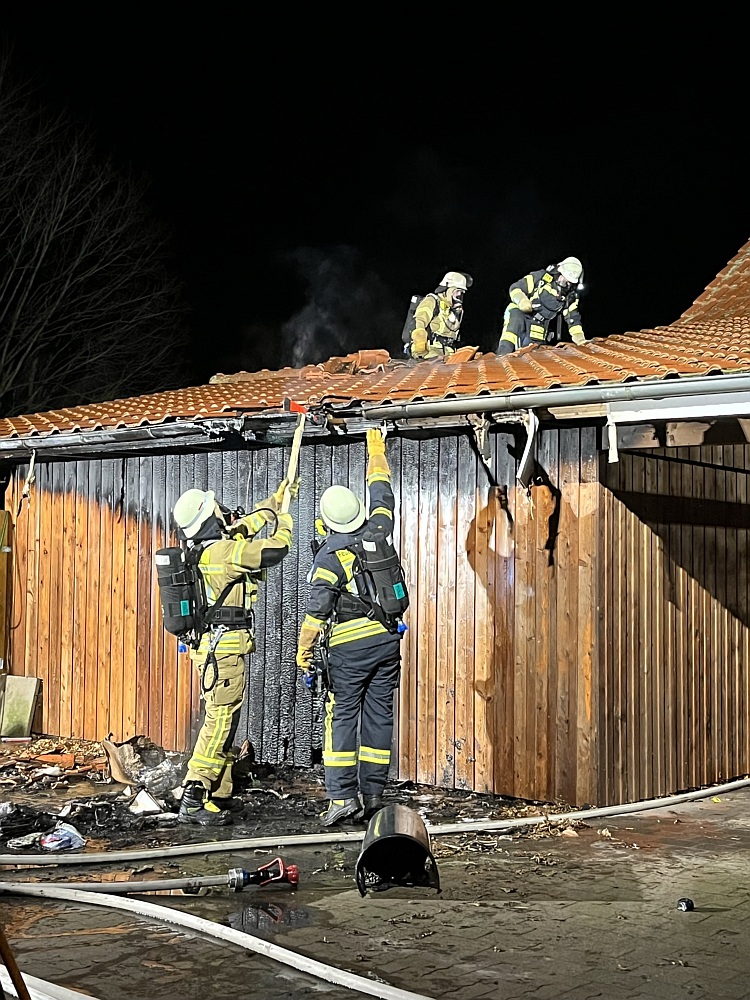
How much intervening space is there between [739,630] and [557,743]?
2512mm

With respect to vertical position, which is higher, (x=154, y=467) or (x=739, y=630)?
(x=154, y=467)

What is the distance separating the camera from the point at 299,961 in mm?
5203

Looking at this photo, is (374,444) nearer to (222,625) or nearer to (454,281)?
(222,625)

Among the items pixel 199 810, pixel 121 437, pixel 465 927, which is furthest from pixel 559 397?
pixel 121 437

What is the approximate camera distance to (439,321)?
1387 cm

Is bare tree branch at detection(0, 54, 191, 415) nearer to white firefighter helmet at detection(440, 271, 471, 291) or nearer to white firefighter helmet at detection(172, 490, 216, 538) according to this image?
white firefighter helmet at detection(440, 271, 471, 291)

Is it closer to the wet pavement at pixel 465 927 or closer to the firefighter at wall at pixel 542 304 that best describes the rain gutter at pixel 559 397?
the wet pavement at pixel 465 927

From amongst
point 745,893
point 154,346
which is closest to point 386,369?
point 745,893

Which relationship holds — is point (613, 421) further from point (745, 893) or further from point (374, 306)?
point (374, 306)

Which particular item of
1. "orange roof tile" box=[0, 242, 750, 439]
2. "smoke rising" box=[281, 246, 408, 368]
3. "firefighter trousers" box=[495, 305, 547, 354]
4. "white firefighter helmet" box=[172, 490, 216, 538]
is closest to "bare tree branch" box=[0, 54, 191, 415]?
"smoke rising" box=[281, 246, 408, 368]

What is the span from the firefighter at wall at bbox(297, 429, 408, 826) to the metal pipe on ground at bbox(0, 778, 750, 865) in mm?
481

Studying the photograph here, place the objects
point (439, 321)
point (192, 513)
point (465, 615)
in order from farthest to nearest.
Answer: point (439, 321) → point (465, 615) → point (192, 513)

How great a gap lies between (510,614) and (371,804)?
5.77 feet

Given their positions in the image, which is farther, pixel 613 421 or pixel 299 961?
pixel 613 421
